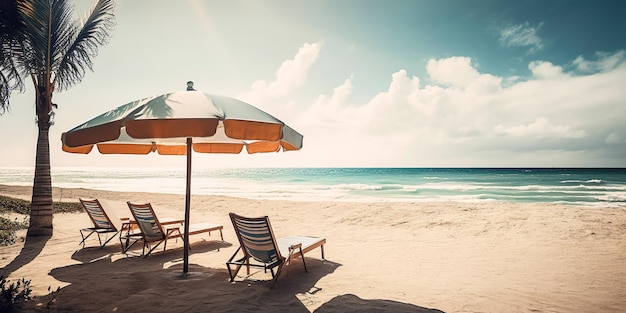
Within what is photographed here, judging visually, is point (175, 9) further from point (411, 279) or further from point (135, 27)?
point (411, 279)

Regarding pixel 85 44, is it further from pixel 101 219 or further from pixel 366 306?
pixel 366 306

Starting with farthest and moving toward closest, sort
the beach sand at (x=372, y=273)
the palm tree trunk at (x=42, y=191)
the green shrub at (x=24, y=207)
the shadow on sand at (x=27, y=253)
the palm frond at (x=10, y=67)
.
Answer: the green shrub at (x=24, y=207)
the palm tree trunk at (x=42, y=191)
the palm frond at (x=10, y=67)
the shadow on sand at (x=27, y=253)
the beach sand at (x=372, y=273)

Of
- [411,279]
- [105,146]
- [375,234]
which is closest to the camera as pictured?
[411,279]

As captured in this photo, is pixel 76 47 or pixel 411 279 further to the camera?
pixel 76 47

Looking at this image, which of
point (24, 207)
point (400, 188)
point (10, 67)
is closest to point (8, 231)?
point (10, 67)

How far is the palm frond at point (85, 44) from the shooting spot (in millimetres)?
7730

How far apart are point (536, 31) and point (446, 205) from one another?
27.2 ft

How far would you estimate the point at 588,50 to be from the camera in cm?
1683

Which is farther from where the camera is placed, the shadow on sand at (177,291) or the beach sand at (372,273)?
the beach sand at (372,273)

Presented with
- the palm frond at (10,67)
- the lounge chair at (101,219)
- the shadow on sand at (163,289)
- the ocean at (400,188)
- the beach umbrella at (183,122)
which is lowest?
the ocean at (400,188)

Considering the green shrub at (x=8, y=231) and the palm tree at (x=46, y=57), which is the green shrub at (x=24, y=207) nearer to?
the green shrub at (x=8, y=231)

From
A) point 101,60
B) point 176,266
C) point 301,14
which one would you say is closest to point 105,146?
point 176,266

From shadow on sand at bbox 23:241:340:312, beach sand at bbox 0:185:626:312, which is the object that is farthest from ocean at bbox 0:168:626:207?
shadow on sand at bbox 23:241:340:312

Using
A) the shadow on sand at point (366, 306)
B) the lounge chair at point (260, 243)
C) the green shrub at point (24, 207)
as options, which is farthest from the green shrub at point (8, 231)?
the shadow on sand at point (366, 306)
